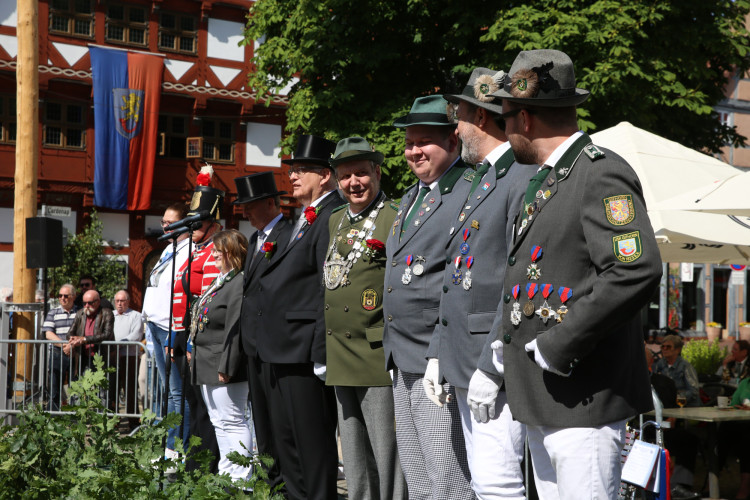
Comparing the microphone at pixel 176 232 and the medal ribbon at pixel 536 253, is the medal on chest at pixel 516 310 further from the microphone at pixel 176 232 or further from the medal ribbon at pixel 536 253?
the microphone at pixel 176 232

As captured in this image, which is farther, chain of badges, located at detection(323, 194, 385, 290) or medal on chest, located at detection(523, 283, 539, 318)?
chain of badges, located at detection(323, 194, 385, 290)

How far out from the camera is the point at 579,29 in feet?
46.0

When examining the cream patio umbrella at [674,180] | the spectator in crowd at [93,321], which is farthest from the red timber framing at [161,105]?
the cream patio umbrella at [674,180]

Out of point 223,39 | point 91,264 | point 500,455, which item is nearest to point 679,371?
point 500,455

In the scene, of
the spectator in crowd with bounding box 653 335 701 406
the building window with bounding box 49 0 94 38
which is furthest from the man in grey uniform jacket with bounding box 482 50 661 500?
the building window with bounding box 49 0 94 38

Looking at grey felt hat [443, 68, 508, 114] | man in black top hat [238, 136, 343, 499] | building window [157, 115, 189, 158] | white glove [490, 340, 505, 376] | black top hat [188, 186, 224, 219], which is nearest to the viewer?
white glove [490, 340, 505, 376]

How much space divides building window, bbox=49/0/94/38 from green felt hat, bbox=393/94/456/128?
2420cm

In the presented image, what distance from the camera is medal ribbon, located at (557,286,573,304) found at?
2.92 m

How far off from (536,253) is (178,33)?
→ 2668 centimetres

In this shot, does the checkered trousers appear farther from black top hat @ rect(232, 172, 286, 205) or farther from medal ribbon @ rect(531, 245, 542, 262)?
black top hat @ rect(232, 172, 286, 205)

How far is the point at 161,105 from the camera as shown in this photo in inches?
1101

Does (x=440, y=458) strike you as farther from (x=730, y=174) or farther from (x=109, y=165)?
(x=109, y=165)

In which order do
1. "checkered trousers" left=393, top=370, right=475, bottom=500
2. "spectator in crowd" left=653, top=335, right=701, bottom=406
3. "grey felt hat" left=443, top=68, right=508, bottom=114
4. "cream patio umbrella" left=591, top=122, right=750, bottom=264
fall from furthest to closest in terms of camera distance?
"spectator in crowd" left=653, top=335, right=701, bottom=406 → "cream patio umbrella" left=591, top=122, right=750, bottom=264 → "checkered trousers" left=393, top=370, right=475, bottom=500 → "grey felt hat" left=443, top=68, right=508, bottom=114

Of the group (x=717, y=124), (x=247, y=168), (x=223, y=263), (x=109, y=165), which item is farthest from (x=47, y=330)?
(x=247, y=168)
